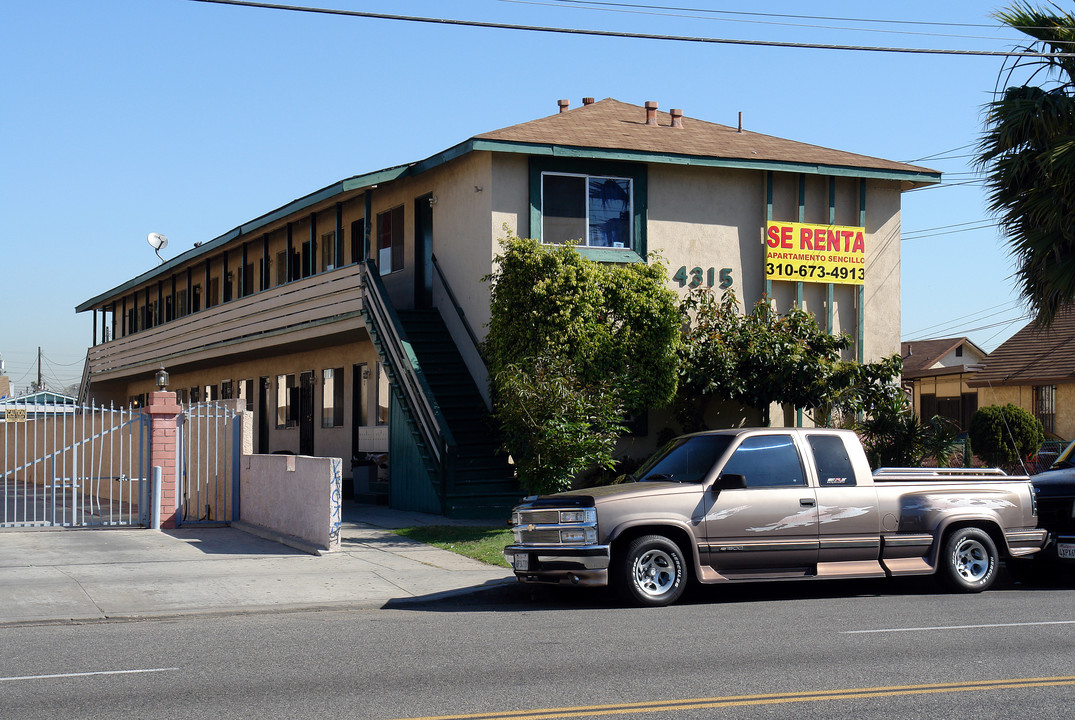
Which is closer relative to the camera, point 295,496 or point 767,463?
point 767,463

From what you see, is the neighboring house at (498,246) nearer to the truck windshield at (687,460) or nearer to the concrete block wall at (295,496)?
the concrete block wall at (295,496)

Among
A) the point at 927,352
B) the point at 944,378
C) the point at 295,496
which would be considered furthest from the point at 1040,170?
the point at 927,352

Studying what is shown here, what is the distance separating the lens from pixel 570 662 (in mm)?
8211

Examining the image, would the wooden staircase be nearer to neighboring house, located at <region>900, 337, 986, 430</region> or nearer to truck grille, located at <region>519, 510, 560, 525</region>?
truck grille, located at <region>519, 510, 560, 525</region>

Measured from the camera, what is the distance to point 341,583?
12.6 m

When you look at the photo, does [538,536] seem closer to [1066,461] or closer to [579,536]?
[579,536]

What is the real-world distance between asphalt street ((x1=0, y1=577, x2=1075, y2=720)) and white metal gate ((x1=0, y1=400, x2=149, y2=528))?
710 cm

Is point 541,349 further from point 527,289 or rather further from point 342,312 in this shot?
point 342,312

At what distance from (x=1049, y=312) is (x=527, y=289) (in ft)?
27.3

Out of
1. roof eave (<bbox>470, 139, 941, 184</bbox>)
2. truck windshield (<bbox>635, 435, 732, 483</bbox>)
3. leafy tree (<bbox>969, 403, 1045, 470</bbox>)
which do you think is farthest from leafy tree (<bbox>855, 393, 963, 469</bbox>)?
truck windshield (<bbox>635, 435, 732, 483</bbox>)

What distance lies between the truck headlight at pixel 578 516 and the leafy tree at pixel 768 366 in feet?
29.2

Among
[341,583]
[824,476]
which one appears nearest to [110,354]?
[341,583]

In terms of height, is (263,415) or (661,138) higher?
(661,138)

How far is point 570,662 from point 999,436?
2165 cm
